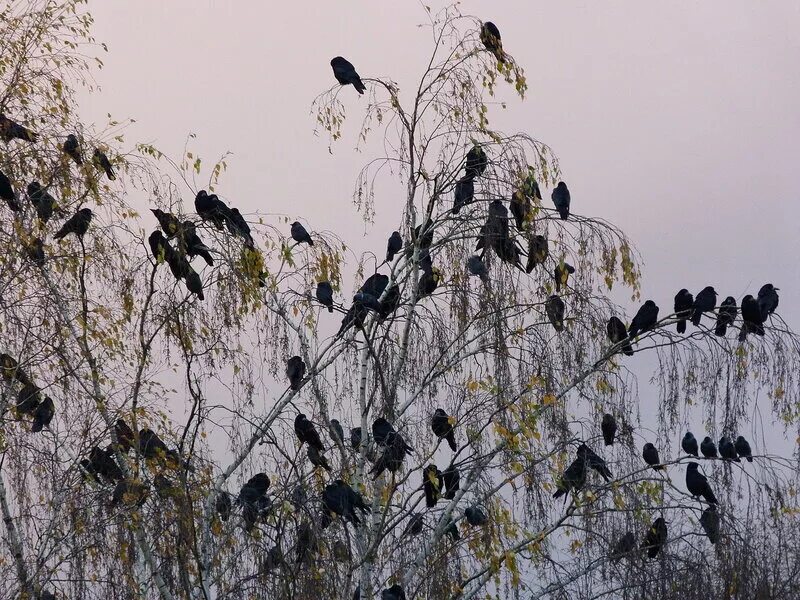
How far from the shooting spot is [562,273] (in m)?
6.77

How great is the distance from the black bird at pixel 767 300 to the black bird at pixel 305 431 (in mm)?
2708

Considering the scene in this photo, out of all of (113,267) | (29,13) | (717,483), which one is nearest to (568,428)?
(717,483)

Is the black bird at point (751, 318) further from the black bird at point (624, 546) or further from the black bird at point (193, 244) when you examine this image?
the black bird at point (193, 244)

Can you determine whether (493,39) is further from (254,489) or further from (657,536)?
(657,536)

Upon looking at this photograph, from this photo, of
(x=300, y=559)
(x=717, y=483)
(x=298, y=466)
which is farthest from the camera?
(x=717, y=483)

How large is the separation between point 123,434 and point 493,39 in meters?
3.31

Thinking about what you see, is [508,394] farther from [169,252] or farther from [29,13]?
[29,13]

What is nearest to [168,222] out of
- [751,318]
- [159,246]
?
[159,246]

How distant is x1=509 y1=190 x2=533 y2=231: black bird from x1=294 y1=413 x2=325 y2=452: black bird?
5.49ft

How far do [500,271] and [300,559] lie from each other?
2.03 m

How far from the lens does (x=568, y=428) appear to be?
6.98m

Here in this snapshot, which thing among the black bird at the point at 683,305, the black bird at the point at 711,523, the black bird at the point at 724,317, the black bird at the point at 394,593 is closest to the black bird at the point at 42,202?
the black bird at the point at 394,593

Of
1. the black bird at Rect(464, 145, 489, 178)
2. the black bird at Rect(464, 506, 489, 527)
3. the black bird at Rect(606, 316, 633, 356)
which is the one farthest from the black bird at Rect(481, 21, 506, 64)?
the black bird at Rect(464, 506, 489, 527)

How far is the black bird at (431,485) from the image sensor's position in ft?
22.0
